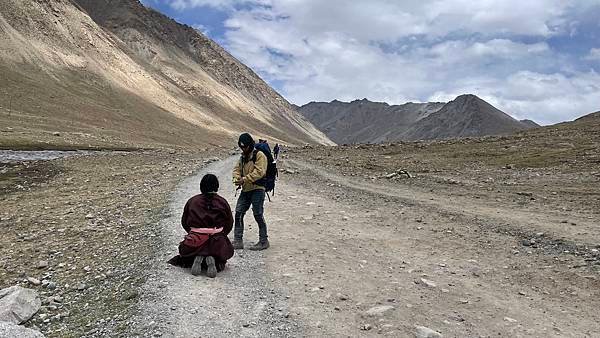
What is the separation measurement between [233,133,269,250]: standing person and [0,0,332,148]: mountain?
141 feet

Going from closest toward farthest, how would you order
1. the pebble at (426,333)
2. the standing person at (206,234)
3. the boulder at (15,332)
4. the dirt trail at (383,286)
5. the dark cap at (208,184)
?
the boulder at (15,332) → the pebble at (426,333) → the dirt trail at (383,286) → the standing person at (206,234) → the dark cap at (208,184)

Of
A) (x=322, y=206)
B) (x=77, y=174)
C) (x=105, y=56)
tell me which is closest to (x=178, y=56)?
(x=105, y=56)

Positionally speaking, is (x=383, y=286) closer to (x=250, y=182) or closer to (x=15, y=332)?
(x=250, y=182)

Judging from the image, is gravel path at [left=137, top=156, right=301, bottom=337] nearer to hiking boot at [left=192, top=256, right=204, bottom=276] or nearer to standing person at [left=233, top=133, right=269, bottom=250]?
hiking boot at [left=192, top=256, right=204, bottom=276]

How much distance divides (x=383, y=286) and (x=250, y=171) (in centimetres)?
386

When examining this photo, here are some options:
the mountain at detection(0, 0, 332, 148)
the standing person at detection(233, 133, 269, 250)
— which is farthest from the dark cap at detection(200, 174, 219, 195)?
the mountain at detection(0, 0, 332, 148)

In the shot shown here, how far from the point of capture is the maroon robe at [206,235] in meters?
9.38

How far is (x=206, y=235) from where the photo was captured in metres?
9.49

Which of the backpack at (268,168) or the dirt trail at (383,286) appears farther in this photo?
the backpack at (268,168)

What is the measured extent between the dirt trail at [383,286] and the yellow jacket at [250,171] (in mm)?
1549

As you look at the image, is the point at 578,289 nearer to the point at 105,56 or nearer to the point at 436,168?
the point at 436,168

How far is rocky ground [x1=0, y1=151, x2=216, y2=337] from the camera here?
309 inches

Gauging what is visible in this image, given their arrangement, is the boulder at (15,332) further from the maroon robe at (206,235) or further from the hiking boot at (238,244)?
the hiking boot at (238,244)

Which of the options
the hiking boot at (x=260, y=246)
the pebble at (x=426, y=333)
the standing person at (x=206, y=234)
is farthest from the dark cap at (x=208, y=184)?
the pebble at (x=426, y=333)
